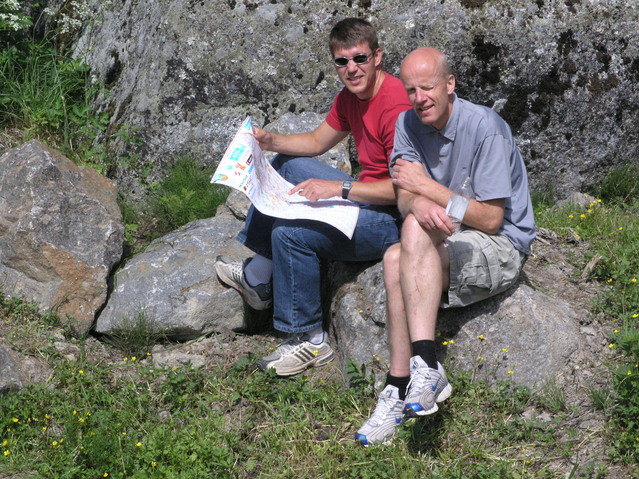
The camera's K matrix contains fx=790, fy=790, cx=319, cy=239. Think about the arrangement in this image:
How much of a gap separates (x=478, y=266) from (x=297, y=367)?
126 centimetres

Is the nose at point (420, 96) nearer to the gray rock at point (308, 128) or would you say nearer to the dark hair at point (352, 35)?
the dark hair at point (352, 35)

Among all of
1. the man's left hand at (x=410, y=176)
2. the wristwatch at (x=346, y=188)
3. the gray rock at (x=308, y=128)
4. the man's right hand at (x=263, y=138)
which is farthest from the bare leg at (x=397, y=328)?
the gray rock at (x=308, y=128)

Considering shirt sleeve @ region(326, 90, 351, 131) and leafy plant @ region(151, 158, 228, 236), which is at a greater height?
shirt sleeve @ region(326, 90, 351, 131)

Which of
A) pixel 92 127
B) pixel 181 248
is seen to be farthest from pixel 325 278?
pixel 92 127

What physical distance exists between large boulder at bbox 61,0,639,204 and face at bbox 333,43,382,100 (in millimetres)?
1251

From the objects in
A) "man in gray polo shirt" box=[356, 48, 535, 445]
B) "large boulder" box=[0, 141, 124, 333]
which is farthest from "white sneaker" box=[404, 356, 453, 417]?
"large boulder" box=[0, 141, 124, 333]

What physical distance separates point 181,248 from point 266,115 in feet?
4.16

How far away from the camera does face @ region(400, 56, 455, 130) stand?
389 centimetres

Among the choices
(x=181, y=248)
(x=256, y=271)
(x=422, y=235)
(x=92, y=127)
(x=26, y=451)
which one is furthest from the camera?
(x=92, y=127)

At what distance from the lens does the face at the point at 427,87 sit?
3.89 metres

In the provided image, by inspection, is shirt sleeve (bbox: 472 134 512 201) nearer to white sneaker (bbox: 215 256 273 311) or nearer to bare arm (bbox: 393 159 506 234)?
bare arm (bbox: 393 159 506 234)

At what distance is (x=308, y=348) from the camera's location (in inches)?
180

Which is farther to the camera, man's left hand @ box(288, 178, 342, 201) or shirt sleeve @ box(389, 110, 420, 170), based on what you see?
man's left hand @ box(288, 178, 342, 201)

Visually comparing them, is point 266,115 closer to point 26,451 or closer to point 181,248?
point 181,248
